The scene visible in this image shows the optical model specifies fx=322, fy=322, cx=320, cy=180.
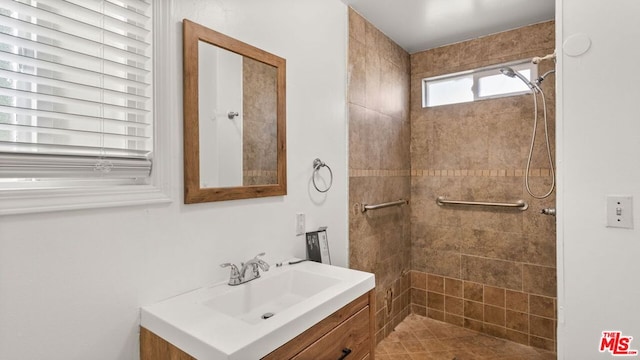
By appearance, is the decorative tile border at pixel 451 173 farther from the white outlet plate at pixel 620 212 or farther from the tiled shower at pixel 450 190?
the white outlet plate at pixel 620 212

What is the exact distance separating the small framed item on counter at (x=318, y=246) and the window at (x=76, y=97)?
0.97 meters

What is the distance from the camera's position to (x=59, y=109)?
1053 millimetres

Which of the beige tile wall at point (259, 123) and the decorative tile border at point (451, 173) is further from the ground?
the beige tile wall at point (259, 123)

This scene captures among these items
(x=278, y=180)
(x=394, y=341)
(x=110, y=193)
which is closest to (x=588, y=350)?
(x=394, y=341)

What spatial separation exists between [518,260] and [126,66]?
116 inches

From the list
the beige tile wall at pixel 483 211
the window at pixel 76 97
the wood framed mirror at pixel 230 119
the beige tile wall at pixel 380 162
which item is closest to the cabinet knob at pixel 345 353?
the wood framed mirror at pixel 230 119

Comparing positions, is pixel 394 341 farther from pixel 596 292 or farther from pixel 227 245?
pixel 227 245

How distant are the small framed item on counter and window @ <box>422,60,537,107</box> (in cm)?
180

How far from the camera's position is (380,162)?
2641 millimetres

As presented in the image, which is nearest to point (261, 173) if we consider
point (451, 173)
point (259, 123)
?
point (259, 123)

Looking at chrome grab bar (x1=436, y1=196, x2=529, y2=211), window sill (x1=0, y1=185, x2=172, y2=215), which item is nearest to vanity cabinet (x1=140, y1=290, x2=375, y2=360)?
window sill (x1=0, y1=185, x2=172, y2=215)

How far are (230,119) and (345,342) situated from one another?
1.12 m

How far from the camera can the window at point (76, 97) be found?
0.94 metres

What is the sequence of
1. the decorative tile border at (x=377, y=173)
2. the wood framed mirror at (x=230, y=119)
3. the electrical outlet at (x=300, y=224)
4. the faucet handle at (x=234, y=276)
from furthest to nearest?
1. the decorative tile border at (x=377, y=173)
2. the electrical outlet at (x=300, y=224)
3. the faucet handle at (x=234, y=276)
4. the wood framed mirror at (x=230, y=119)
